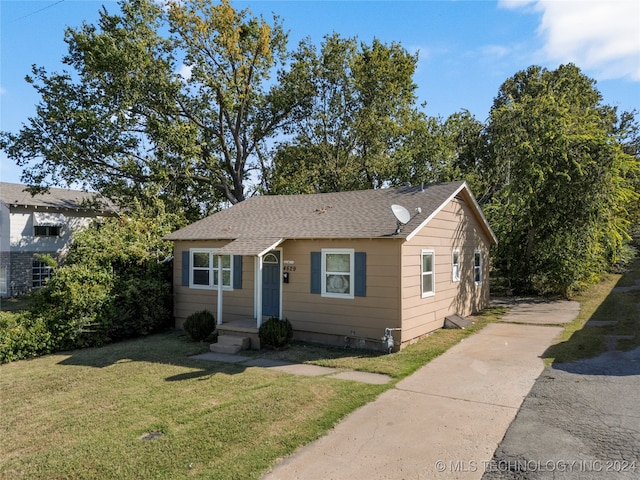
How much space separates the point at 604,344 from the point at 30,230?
95.9 feet

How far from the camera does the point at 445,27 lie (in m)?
10.4

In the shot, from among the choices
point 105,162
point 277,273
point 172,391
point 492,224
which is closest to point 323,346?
point 277,273

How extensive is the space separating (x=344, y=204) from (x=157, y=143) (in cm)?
1370

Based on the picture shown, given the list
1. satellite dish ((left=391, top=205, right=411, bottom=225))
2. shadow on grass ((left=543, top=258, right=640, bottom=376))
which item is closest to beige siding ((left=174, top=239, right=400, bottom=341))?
satellite dish ((left=391, top=205, right=411, bottom=225))

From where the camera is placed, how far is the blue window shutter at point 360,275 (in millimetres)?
10719

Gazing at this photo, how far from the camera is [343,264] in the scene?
11148mm

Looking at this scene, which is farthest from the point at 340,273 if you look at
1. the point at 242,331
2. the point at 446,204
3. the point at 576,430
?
the point at 576,430

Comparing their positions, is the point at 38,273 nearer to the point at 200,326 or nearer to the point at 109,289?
the point at 109,289

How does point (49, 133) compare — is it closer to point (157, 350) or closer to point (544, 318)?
point (157, 350)

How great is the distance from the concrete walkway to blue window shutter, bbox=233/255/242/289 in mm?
6477

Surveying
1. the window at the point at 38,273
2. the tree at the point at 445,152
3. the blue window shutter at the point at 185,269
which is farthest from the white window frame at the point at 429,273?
the window at the point at 38,273

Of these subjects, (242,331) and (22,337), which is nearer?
(22,337)

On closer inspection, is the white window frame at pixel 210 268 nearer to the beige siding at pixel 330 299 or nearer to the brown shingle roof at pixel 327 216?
the beige siding at pixel 330 299

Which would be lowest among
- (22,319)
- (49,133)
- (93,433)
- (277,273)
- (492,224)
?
(93,433)
